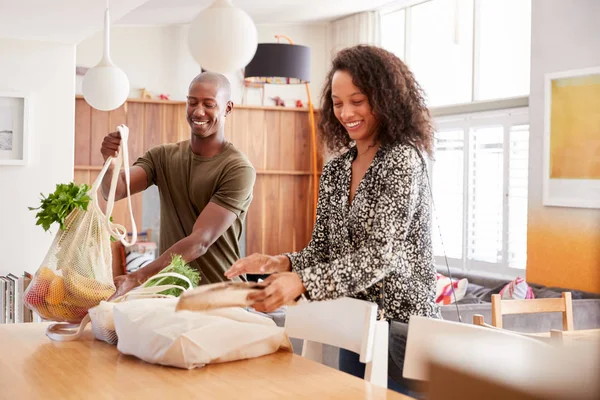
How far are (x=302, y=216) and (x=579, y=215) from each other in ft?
14.2

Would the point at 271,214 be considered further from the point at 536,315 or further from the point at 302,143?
the point at 536,315

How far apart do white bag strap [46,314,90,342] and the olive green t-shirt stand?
64cm

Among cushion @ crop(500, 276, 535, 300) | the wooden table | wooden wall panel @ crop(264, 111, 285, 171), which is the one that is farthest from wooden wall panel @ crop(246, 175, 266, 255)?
the wooden table

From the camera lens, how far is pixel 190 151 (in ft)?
9.01

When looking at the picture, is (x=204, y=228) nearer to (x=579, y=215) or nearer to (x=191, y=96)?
(x=191, y=96)

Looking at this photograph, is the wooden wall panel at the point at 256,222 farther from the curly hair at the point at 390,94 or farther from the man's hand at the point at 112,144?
the curly hair at the point at 390,94

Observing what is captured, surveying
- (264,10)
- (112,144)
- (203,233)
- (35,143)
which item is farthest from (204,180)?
(264,10)

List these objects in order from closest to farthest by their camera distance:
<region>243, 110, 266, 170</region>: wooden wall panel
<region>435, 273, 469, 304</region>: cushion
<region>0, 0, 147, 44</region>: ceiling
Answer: <region>0, 0, 147, 44</region>: ceiling → <region>435, 273, 469, 304</region>: cushion → <region>243, 110, 266, 170</region>: wooden wall panel

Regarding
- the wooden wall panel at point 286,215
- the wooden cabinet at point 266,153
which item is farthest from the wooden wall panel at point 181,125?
the wooden wall panel at point 286,215

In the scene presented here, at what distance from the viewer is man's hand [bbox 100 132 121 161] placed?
80.0 inches

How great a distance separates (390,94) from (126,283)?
84cm

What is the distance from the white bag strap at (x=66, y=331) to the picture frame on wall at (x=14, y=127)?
12.4ft

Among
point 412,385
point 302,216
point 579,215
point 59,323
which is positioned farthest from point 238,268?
point 302,216

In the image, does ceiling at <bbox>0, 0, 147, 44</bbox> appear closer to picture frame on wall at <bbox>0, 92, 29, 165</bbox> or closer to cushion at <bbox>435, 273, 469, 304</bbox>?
picture frame on wall at <bbox>0, 92, 29, 165</bbox>
